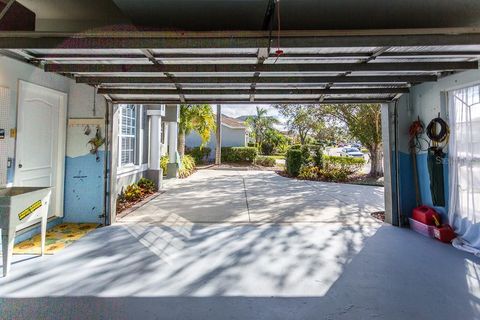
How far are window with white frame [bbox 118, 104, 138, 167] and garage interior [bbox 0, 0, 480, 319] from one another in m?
3.14

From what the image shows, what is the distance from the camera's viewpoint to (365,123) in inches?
487

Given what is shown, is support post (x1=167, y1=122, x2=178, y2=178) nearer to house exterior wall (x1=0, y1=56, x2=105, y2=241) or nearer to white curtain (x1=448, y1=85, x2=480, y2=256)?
house exterior wall (x1=0, y1=56, x2=105, y2=241)

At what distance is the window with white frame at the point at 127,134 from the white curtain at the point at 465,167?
308 inches

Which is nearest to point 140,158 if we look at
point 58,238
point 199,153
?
point 58,238

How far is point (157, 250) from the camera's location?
404 centimetres

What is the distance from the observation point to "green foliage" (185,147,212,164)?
21.2 m

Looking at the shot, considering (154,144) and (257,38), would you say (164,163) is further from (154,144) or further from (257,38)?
(257,38)

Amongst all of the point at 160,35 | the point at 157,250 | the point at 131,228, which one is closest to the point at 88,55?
the point at 160,35

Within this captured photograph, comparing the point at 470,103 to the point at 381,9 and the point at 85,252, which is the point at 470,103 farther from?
the point at 85,252

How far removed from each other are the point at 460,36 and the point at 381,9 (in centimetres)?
94

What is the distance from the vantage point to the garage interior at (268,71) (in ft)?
9.21

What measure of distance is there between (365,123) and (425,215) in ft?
27.4

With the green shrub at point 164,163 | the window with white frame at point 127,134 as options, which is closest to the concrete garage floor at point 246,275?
the window with white frame at point 127,134

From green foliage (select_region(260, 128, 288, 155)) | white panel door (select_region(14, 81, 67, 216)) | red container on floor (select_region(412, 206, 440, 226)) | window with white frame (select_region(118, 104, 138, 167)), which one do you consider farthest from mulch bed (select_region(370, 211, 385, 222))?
green foliage (select_region(260, 128, 288, 155))
